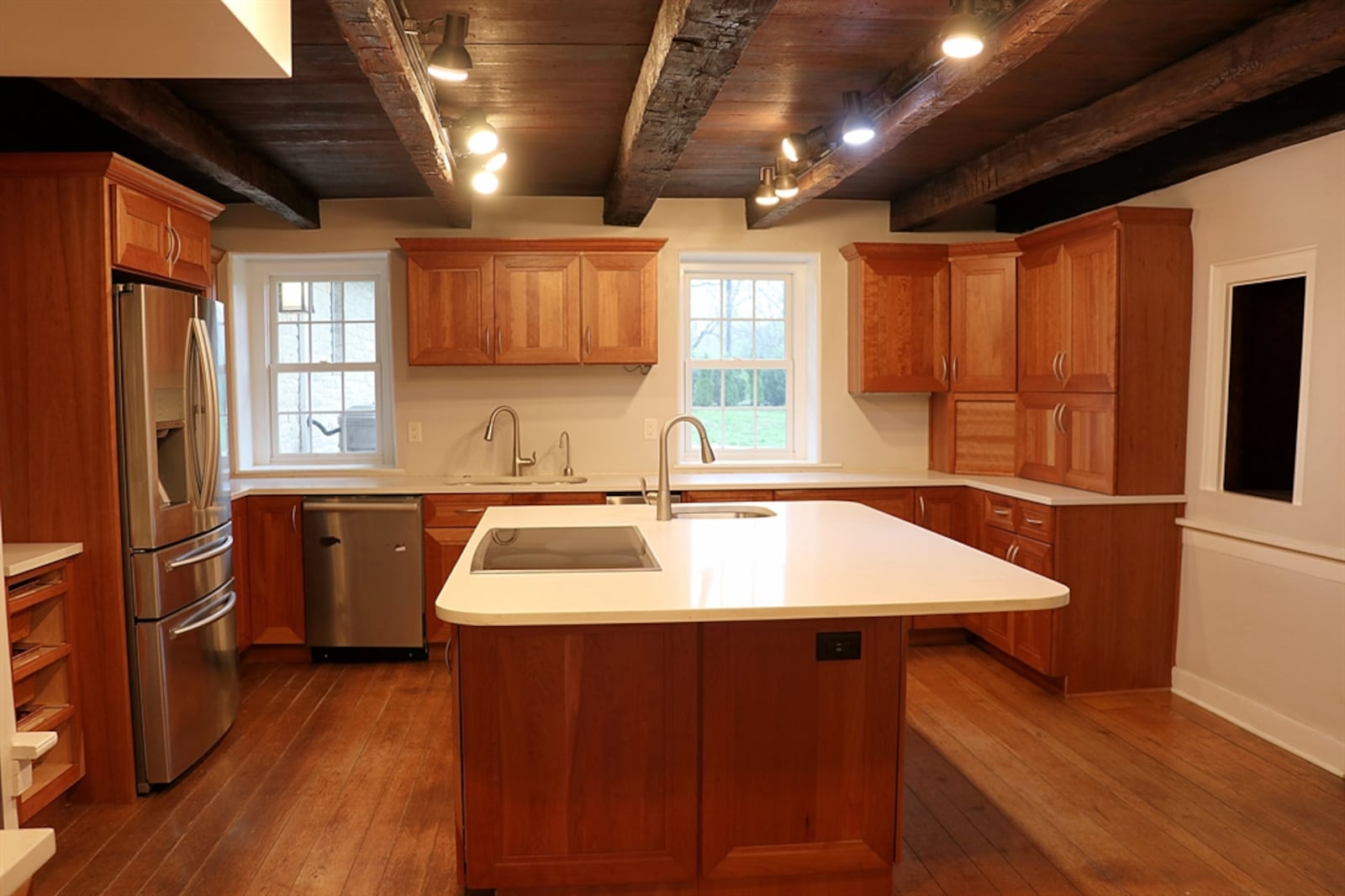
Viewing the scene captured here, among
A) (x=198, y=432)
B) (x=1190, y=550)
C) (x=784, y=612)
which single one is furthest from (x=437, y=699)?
(x=1190, y=550)

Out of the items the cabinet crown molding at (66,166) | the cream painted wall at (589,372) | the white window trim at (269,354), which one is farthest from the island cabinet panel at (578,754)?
the white window trim at (269,354)

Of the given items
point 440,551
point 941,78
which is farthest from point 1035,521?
point 440,551

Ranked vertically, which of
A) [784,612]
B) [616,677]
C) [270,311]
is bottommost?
[616,677]

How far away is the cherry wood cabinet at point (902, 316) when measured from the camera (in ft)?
15.1

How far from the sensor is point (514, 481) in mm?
4418

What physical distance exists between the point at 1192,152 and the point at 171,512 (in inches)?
160

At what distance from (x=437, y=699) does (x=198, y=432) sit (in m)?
1.46

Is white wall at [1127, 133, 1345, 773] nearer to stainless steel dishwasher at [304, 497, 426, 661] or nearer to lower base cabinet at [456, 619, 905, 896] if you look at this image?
lower base cabinet at [456, 619, 905, 896]

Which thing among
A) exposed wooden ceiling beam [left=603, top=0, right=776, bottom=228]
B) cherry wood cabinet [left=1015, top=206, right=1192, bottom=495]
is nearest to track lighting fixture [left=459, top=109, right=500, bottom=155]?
exposed wooden ceiling beam [left=603, top=0, right=776, bottom=228]

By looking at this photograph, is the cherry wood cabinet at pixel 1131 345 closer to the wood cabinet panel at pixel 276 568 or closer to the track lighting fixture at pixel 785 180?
the track lighting fixture at pixel 785 180

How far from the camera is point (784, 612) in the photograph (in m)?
1.77

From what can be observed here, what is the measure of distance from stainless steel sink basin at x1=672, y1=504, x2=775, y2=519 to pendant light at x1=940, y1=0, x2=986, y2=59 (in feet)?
5.11

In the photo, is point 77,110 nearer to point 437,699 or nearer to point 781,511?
point 437,699

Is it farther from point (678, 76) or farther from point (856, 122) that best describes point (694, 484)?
point (678, 76)
